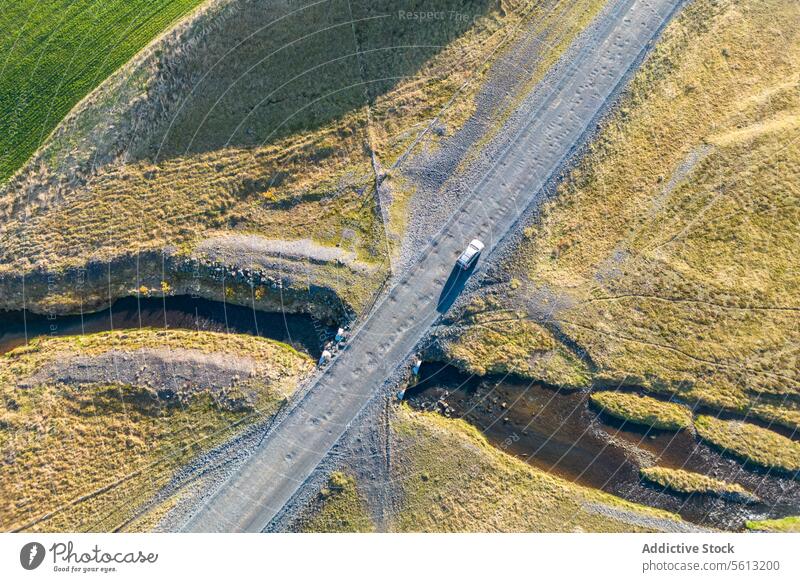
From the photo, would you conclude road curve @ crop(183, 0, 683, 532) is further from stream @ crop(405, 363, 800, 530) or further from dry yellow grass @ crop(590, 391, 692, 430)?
dry yellow grass @ crop(590, 391, 692, 430)

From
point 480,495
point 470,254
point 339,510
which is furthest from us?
point 470,254

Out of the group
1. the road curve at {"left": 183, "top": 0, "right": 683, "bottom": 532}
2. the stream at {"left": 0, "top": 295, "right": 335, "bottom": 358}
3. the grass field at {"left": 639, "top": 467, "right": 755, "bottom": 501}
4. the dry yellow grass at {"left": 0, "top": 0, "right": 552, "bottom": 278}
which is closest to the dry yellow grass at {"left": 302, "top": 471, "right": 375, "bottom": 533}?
the road curve at {"left": 183, "top": 0, "right": 683, "bottom": 532}

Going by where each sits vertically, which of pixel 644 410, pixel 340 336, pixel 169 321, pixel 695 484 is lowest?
pixel 695 484

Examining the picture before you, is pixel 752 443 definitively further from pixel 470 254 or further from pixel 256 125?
pixel 256 125

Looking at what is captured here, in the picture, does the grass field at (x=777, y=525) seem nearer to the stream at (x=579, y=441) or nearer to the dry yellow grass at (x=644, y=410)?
the stream at (x=579, y=441)

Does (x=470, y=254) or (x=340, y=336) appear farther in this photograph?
(x=340, y=336)

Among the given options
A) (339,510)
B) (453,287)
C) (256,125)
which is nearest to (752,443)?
(453,287)

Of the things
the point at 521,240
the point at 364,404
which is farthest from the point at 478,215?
the point at 364,404

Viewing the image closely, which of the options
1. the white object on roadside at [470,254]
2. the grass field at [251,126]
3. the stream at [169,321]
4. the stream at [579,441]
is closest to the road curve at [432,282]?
the white object on roadside at [470,254]
